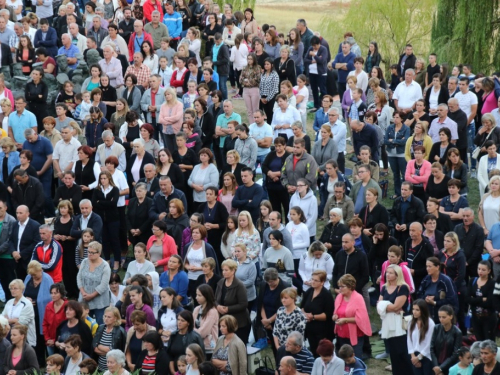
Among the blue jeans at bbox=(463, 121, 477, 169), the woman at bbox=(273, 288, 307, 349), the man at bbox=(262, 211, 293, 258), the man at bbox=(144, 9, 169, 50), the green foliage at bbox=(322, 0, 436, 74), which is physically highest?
the man at bbox=(144, 9, 169, 50)

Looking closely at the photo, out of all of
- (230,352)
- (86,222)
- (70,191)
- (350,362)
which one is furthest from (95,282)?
(350,362)

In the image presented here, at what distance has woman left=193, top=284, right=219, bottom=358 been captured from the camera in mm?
12641

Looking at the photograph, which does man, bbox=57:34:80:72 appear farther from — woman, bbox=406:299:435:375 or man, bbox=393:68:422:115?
woman, bbox=406:299:435:375

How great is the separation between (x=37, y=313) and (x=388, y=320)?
4.95 meters

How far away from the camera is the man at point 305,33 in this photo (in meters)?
23.7

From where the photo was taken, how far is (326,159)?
55.1 feet

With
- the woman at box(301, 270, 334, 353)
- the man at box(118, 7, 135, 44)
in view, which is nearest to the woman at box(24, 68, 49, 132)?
the man at box(118, 7, 135, 44)

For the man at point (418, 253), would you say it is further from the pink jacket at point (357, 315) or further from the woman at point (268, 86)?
the woman at point (268, 86)

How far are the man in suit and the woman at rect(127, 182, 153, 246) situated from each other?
145 centimetres

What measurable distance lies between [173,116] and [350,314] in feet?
21.7

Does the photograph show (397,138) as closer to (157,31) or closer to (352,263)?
(352,263)

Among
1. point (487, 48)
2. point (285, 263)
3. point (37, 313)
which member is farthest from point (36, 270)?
point (487, 48)

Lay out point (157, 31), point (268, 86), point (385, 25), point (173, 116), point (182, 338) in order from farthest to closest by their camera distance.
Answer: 1. point (385, 25)
2. point (157, 31)
3. point (268, 86)
4. point (173, 116)
5. point (182, 338)

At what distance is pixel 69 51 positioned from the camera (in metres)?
20.8
